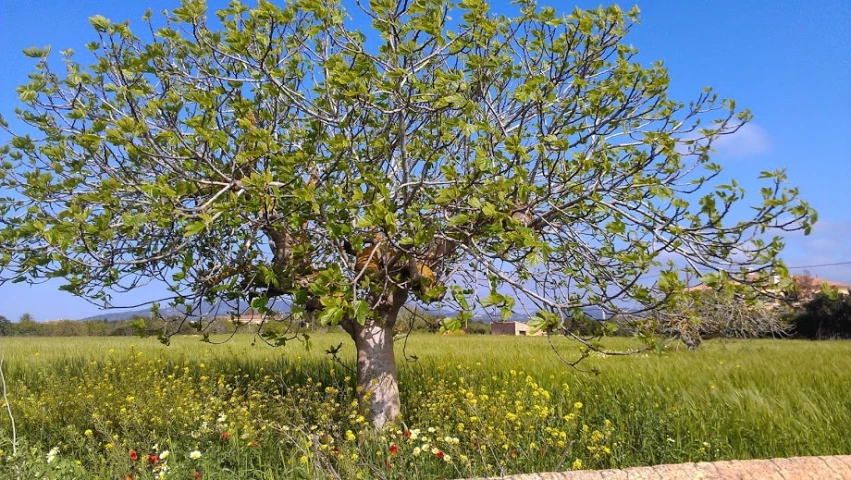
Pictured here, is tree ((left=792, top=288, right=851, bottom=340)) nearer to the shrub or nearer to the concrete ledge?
the shrub

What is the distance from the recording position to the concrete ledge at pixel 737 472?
3164 mm

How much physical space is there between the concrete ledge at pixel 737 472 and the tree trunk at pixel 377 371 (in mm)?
→ 2808

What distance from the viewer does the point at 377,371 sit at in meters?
5.84

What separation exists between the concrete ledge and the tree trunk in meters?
2.81

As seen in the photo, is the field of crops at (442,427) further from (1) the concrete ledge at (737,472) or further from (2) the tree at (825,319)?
(2) the tree at (825,319)

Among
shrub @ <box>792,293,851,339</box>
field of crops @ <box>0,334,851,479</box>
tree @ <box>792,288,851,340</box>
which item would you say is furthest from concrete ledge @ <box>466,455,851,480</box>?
shrub @ <box>792,293,851,339</box>

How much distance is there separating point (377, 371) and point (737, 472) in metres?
3.37

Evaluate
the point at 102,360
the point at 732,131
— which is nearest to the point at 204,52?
the point at 732,131

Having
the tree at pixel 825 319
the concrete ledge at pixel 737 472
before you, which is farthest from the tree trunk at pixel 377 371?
the tree at pixel 825 319

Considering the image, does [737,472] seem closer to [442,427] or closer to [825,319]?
[442,427]

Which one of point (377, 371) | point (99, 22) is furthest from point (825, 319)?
A: point (99, 22)

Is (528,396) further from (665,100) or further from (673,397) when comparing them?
(665,100)

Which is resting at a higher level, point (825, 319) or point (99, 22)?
point (99, 22)

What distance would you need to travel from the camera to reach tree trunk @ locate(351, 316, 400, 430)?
5727mm
